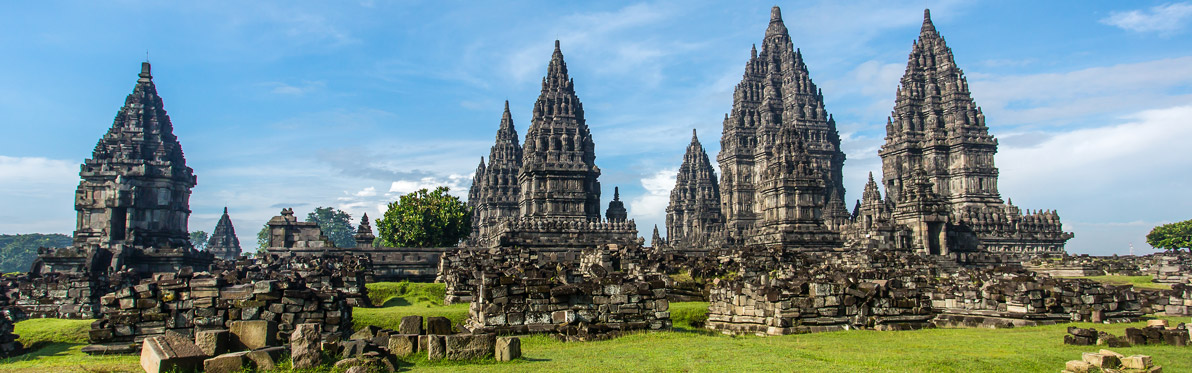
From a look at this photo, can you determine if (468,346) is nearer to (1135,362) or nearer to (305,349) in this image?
(305,349)

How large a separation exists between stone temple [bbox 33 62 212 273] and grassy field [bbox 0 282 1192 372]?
1298 inches

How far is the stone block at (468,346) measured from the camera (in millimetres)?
10312

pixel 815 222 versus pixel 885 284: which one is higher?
pixel 815 222

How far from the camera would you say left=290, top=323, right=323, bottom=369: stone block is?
966 centimetres

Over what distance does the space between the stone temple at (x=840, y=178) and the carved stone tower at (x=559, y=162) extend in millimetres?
6657

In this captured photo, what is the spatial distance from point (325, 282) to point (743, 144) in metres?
51.6

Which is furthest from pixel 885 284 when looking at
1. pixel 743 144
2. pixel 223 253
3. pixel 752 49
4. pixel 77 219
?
pixel 223 253

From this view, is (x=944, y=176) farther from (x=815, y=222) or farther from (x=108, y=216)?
(x=108, y=216)

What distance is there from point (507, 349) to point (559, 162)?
3846 centimetres

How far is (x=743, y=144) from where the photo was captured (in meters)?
67.9

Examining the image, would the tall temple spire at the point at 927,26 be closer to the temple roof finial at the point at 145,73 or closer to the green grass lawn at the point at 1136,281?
the green grass lawn at the point at 1136,281

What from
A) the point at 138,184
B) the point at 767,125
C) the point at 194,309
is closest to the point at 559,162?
the point at 767,125

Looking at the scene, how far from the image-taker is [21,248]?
107 metres

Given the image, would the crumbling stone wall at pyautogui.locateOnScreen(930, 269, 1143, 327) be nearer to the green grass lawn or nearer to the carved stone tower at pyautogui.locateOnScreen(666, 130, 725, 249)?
the green grass lawn
